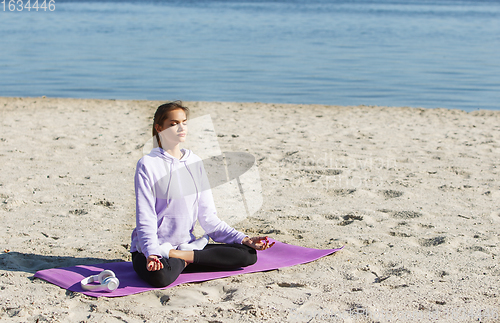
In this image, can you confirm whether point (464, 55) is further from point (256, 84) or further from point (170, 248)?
point (170, 248)

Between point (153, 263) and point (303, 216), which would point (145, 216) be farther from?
point (303, 216)

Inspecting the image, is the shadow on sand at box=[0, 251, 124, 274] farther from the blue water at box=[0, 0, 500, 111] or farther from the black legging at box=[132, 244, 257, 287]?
the blue water at box=[0, 0, 500, 111]

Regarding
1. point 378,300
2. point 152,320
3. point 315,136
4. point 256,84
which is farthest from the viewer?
point 256,84

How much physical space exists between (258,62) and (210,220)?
47.6ft

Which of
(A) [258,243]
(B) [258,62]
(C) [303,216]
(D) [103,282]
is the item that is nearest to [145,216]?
(D) [103,282]

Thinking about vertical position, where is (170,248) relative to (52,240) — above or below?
above

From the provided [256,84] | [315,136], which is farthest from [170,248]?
[256,84]

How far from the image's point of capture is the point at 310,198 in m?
5.39

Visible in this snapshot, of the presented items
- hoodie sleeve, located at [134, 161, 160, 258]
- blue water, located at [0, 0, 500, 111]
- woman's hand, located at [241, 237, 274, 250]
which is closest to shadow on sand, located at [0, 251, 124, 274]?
hoodie sleeve, located at [134, 161, 160, 258]

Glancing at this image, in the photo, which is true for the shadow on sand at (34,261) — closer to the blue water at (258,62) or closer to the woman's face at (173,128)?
the woman's face at (173,128)

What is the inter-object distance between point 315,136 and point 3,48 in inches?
660

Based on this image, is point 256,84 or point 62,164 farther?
point 256,84

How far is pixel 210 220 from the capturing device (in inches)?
142

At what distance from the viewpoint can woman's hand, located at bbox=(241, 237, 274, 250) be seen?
3.50 metres
